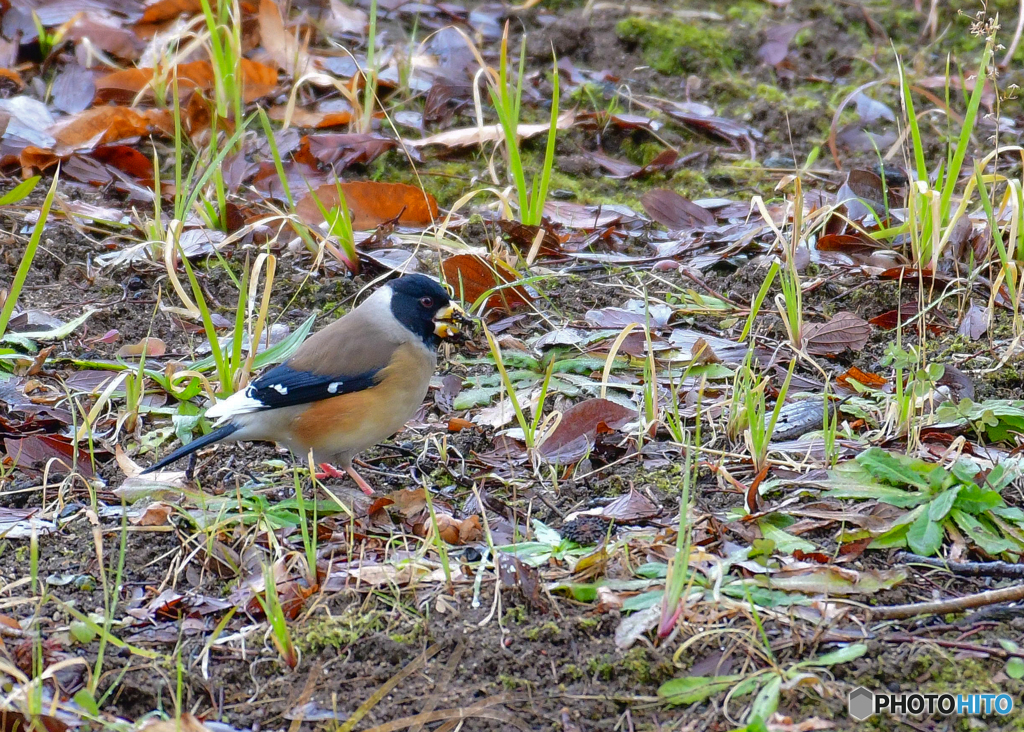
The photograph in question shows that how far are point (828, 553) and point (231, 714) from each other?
1772 millimetres

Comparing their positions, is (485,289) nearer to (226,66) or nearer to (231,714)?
(226,66)

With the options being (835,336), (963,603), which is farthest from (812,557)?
(835,336)

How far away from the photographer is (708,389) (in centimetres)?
436

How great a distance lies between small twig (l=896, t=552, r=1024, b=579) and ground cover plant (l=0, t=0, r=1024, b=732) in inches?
0.5

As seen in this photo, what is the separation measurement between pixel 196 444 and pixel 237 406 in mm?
207

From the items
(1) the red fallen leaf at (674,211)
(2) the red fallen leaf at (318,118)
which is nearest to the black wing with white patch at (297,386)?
(1) the red fallen leaf at (674,211)

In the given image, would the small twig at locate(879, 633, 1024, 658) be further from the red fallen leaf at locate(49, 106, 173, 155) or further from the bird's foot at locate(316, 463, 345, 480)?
the red fallen leaf at locate(49, 106, 173, 155)

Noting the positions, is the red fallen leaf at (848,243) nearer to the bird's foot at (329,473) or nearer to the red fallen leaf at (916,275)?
Result: the red fallen leaf at (916,275)

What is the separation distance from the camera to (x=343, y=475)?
175 inches

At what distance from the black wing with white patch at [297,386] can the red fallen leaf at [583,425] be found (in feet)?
2.60

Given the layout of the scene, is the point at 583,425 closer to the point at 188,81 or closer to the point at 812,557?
the point at 812,557

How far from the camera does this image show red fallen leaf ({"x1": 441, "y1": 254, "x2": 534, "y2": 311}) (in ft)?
16.5

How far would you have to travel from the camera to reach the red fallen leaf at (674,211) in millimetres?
5707

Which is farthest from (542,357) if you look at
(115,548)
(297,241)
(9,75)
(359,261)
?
(9,75)
